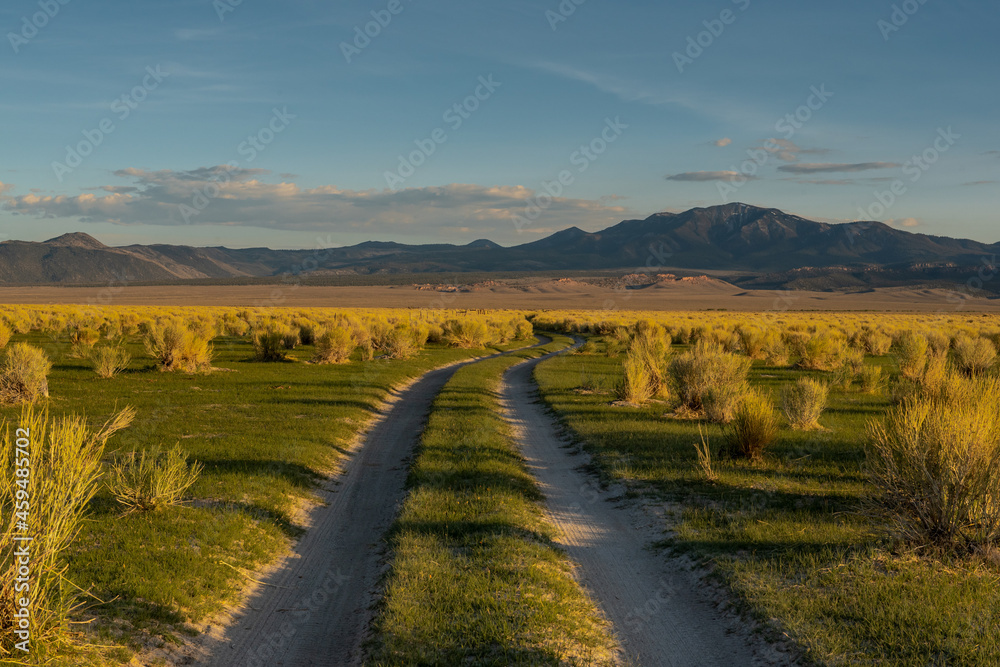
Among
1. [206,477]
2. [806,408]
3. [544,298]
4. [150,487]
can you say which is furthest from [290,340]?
[544,298]

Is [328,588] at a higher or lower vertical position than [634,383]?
lower

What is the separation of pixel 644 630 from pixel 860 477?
6185mm

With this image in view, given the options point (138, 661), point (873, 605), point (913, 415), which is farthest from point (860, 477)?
point (138, 661)

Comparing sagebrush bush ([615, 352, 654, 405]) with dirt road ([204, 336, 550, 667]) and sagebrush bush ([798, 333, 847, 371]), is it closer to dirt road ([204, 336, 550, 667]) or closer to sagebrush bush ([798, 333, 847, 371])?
dirt road ([204, 336, 550, 667])

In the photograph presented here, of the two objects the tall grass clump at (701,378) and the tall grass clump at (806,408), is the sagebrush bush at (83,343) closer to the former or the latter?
the tall grass clump at (701,378)

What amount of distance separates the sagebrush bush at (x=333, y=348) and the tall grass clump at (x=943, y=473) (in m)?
23.2

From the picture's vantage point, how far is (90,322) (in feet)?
132

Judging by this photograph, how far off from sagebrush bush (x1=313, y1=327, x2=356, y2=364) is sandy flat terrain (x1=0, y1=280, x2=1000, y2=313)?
8063 cm

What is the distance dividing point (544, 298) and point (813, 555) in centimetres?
13693

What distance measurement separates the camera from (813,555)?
267 inches

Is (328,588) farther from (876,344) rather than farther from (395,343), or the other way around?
(876,344)

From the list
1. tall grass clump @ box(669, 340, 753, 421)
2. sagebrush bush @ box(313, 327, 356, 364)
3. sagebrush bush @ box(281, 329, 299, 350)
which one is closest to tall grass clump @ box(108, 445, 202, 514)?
tall grass clump @ box(669, 340, 753, 421)

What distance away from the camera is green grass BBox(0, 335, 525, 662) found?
19.7ft

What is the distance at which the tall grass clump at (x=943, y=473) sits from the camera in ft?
20.8
